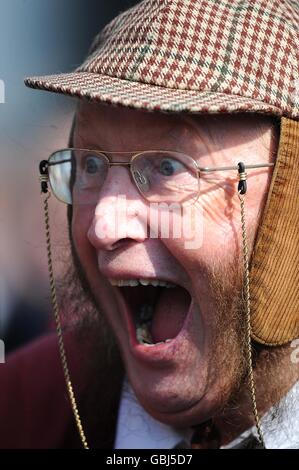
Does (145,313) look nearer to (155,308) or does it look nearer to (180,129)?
(155,308)

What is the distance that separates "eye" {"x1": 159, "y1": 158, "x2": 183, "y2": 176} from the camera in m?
1.60

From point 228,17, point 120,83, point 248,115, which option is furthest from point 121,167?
point 228,17

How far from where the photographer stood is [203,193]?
159 cm

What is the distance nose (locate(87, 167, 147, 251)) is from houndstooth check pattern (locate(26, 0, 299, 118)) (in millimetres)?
211

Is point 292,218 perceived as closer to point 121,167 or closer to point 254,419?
point 121,167

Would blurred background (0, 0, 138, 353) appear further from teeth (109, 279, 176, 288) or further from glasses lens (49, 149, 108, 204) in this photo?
teeth (109, 279, 176, 288)

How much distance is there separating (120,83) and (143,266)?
1.39ft

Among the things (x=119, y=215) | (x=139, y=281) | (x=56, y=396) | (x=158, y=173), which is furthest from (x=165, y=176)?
(x=56, y=396)

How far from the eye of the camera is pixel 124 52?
5.42 feet

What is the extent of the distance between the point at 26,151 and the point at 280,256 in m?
0.90

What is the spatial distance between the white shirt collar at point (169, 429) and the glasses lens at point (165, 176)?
58cm

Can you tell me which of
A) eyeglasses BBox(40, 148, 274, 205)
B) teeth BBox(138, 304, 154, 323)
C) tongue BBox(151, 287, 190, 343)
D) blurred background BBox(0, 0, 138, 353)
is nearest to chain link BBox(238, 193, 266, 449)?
eyeglasses BBox(40, 148, 274, 205)

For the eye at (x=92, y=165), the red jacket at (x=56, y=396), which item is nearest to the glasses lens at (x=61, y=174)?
the eye at (x=92, y=165)

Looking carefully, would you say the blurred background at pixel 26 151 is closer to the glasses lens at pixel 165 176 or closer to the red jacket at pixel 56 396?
the red jacket at pixel 56 396
